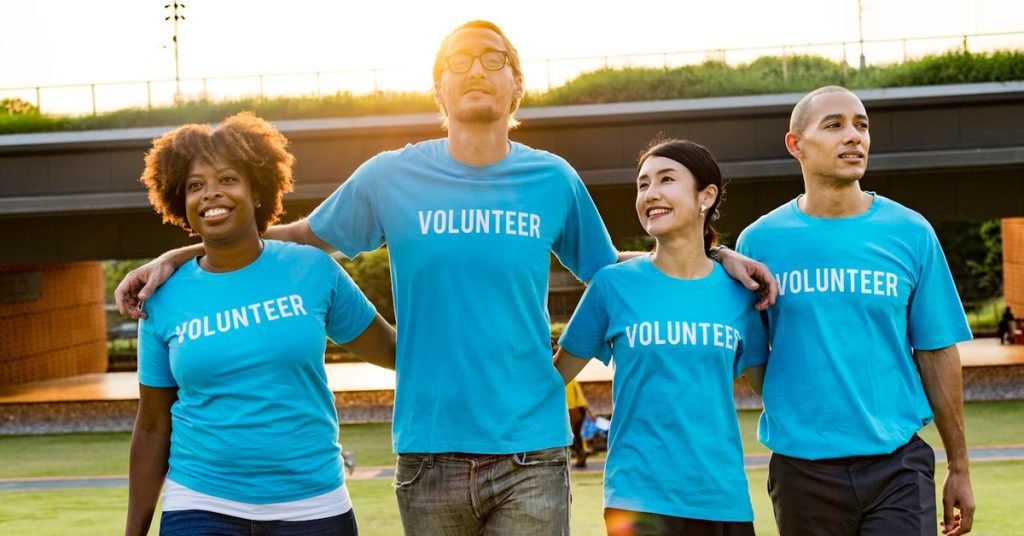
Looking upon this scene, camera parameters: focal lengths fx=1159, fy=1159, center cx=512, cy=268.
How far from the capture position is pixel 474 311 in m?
3.78

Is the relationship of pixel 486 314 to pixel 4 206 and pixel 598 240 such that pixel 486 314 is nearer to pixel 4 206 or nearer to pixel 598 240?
pixel 598 240

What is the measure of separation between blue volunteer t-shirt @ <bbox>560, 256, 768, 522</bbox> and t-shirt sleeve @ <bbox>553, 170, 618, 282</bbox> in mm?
169

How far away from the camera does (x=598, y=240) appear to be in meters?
4.24

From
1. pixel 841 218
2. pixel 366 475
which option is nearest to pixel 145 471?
pixel 841 218

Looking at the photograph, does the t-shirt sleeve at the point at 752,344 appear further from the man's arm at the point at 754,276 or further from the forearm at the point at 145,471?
the forearm at the point at 145,471

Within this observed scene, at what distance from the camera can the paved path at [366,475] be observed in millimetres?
14070

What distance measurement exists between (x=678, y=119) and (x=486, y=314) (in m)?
15.0

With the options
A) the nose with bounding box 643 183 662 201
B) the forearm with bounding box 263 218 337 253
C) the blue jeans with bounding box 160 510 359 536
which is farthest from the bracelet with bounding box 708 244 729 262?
the blue jeans with bounding box 160 510 359 536

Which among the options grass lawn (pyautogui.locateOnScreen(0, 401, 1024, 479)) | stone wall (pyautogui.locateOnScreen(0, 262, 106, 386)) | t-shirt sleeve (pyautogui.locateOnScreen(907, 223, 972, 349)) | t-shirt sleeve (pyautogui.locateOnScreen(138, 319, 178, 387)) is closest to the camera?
t-shirt sleeve (pyautogui.locateOnScreen(138, 319, 178, 387))

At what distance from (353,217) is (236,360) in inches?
29.5

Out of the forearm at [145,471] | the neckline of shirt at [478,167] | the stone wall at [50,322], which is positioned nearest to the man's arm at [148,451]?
the forearm at [145,471]

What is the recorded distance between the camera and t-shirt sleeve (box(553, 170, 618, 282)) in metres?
4.17

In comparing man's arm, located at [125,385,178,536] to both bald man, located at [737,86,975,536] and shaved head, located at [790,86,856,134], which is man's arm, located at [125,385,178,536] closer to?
bald man, located at [737,86,975,536]

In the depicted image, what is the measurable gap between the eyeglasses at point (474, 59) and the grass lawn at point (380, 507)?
6.97 m
